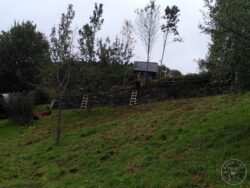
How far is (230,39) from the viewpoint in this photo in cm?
1414

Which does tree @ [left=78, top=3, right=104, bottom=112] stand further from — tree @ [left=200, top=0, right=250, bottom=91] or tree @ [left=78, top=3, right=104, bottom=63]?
tree @ [left=200, top=0, right=250, bottom=91]

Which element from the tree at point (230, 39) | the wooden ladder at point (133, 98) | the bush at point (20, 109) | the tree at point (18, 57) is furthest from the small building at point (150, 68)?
the tree at point (230, 39)

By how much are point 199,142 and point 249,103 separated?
500cm

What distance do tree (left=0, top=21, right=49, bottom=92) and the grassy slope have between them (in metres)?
24.4

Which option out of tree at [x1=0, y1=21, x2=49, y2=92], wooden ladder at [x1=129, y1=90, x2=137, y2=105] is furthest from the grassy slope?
tree at [x1=0, y1=21, x2=49, y2=92]

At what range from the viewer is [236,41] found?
13820 millimetres

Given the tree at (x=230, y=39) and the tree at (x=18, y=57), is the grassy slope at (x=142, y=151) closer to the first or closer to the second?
the tree at (x=230, y=39)

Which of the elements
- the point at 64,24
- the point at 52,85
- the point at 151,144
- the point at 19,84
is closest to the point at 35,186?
the point at 151,144

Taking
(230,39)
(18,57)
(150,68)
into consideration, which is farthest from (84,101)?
(230,39)

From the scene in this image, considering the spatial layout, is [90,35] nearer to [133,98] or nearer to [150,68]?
[133,98]

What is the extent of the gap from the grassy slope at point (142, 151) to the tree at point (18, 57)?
2442 centimetres

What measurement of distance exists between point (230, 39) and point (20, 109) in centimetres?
2067

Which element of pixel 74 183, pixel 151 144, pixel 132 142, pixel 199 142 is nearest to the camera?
pixel 74 183

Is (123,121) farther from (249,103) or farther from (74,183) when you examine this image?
(74,183)
